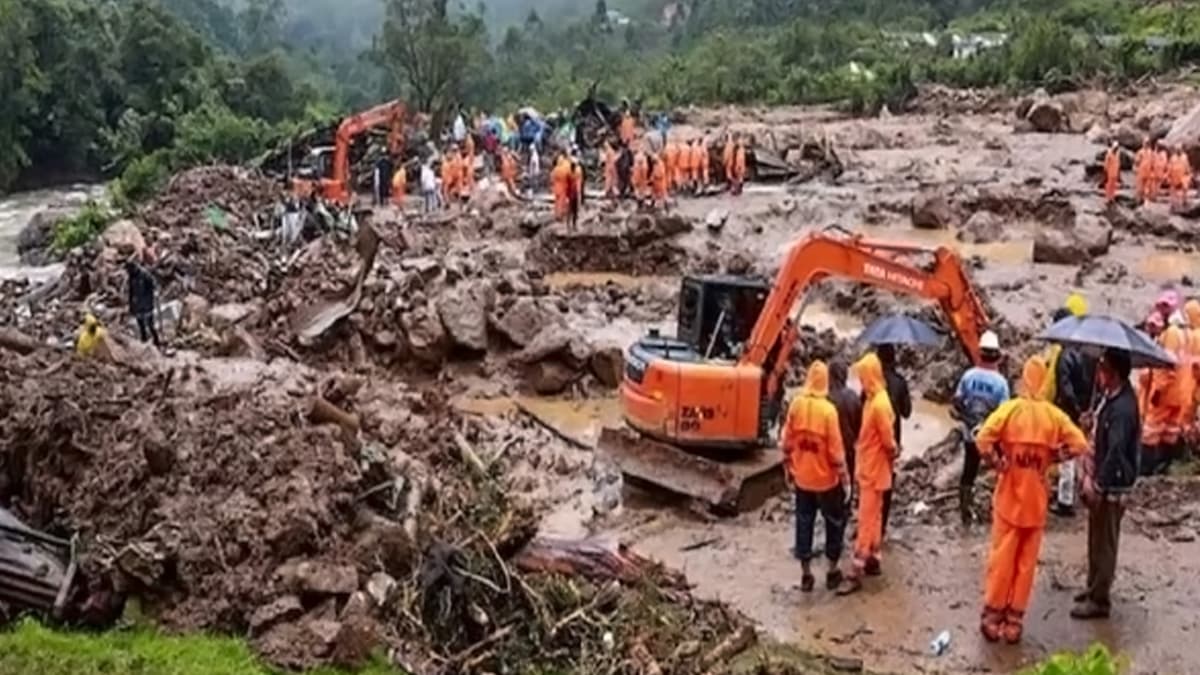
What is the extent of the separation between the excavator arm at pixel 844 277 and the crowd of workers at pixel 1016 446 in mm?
1380

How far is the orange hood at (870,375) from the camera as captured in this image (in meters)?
11.5

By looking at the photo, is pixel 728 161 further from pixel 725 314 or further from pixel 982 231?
pixel 725 314

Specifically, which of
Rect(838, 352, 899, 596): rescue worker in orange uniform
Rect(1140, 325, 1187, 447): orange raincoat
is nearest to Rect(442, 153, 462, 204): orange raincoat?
Rect(1140, 325, 1187, 447): orange raincoat

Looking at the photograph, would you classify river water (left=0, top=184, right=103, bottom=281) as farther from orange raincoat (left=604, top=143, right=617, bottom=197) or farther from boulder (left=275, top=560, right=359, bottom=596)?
boulder (left=275, top=560, right=359, bottom=596)

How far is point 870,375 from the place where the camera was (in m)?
11.5

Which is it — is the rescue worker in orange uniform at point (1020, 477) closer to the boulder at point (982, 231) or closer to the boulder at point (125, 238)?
the boulder at point (125, 238)

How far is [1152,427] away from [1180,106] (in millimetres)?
36073

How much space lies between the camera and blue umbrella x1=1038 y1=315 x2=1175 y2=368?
34.1ft

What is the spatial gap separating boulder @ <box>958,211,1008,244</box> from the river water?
1648 centimetres

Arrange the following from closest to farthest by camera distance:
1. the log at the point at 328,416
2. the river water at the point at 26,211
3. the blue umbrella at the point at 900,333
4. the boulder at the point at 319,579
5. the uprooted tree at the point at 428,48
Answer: the boulder at the point at 319,579, the blue umbrella at the point at 900,333, the log at the point at 328,416, the river water at the point at 26,211, the uprooted tree at the point at 428,48

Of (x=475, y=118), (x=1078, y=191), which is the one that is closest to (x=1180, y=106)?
(x=1078, y=191)

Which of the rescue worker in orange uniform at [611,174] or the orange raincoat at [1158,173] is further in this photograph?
the rescue worker in orange uniform at [611,174]

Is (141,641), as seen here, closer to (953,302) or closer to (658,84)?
(953,302)

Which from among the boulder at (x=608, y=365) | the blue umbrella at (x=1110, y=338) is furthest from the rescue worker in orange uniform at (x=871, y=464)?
the boulder at (x=608, y=365)
